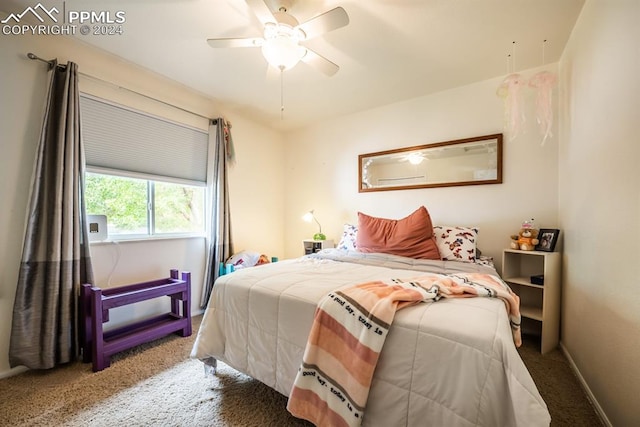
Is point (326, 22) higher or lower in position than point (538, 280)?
higher

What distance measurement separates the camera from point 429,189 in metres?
2.88

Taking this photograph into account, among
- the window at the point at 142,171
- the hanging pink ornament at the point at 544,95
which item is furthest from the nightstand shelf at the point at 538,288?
the window at the point at 142,171

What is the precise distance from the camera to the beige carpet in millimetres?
1365

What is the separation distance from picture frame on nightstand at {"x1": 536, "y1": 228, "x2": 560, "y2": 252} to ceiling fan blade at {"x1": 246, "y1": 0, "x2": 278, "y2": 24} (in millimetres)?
2611

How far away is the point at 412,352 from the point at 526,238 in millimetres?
1893

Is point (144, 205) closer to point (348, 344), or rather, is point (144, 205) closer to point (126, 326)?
point (126, 326)

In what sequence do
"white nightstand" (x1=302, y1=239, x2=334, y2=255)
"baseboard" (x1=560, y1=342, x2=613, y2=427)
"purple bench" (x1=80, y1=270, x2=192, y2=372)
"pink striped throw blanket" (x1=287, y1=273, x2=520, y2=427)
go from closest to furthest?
"pink striped throw blanket" (x1=287, y1=273, x2=520, y2=427)
"baseboard" (x1=560, y1=342, x2=613, y2=427)
"purple bench" (x1=80, y1=270, x2=192, y2=372)
"white nightstand" (x1=302, y1=239, x2=334, y2=255)

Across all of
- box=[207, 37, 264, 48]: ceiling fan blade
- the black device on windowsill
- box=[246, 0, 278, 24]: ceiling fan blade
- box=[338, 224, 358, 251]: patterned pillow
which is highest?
box=[246, 0, 278, 24]: ceiling fan blade

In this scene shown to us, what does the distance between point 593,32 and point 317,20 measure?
1.68 meters

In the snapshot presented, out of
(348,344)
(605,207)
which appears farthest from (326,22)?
(605,207)

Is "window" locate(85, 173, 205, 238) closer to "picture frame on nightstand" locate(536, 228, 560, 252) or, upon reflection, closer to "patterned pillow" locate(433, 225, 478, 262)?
"patterned pillow" locate(433, 225, 478, 262)

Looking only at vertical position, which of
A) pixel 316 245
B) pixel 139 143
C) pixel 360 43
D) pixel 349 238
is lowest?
pixel 316 245

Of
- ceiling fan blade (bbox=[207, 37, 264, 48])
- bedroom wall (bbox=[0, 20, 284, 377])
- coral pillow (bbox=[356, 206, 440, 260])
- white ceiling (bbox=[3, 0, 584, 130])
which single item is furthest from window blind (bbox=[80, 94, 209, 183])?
coral pillow (bbox=[356, 206, 440, 260])

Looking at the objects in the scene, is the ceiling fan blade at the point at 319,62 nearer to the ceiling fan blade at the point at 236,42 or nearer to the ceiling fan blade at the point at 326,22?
the ceiling fan blade at the point at 326,22
